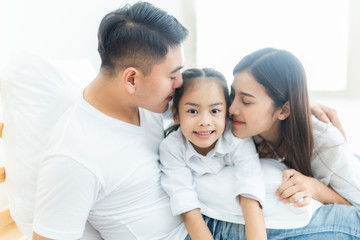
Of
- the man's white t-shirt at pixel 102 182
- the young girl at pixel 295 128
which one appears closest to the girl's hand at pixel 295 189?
the young girl at pixel 295 128

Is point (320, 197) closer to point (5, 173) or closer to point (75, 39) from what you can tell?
point (5, 173)

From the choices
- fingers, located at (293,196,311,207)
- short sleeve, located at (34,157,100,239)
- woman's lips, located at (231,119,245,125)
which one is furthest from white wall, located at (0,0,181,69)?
fingers, located at (293,196,311,207)

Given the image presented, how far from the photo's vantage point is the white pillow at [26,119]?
979 mm

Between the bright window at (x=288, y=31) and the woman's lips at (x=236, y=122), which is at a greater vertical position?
the bright window at (x=288, y=31)

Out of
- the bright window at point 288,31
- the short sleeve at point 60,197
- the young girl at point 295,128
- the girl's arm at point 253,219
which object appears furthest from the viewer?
the bright window at point 288,31

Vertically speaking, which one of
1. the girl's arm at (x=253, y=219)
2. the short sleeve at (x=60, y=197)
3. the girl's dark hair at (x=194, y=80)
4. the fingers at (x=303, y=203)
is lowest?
the girl's arm at (x=253, y=219)

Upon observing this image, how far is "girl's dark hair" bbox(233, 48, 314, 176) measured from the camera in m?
1.05

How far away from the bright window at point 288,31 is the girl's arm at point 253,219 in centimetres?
153

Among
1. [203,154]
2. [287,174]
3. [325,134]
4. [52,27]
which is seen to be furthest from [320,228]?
[52,27]

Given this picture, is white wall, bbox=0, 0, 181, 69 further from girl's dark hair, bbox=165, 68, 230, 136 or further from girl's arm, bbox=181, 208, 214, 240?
girl's arm, bbox=181, 208, 214, 240

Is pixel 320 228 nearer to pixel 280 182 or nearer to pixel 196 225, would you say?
pixel 280 182

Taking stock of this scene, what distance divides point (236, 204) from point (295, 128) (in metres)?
0.35

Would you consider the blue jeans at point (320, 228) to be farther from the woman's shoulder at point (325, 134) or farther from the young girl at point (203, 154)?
the woman's shoulder at point (325, 134)

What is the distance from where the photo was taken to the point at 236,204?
102cm
